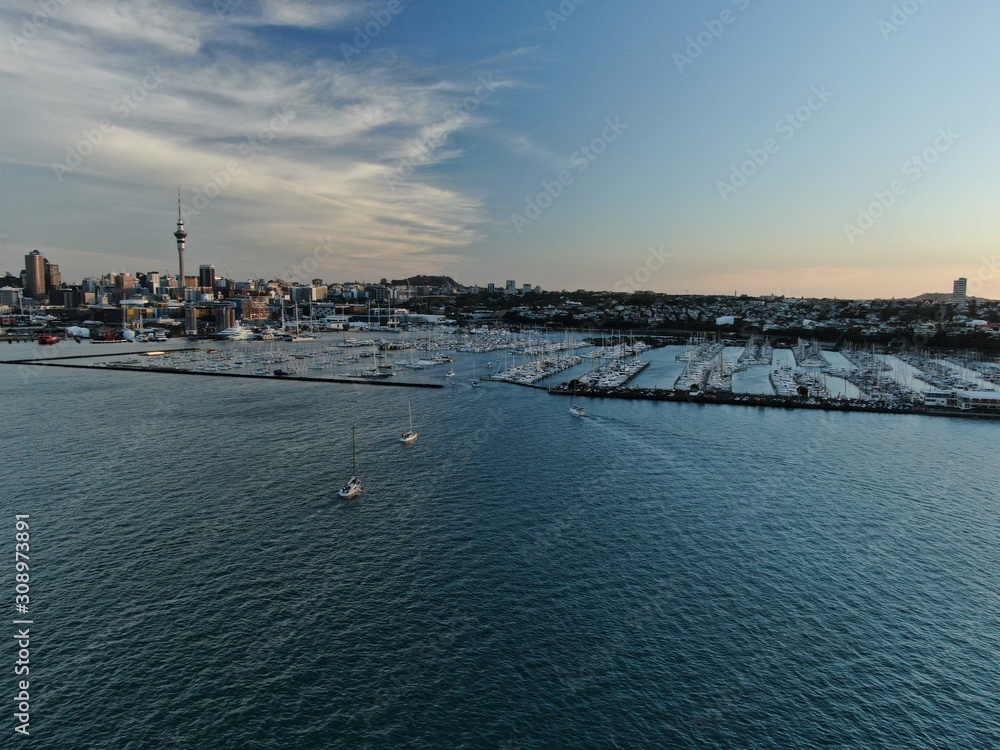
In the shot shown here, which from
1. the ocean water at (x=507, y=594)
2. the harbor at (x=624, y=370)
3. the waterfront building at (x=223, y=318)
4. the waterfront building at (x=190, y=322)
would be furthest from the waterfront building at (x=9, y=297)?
the ocean water at (x=507, y=594)

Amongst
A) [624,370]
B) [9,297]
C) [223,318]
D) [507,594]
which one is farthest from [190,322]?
[507,594]

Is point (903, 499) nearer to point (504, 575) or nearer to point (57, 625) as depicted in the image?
point (504, 575)

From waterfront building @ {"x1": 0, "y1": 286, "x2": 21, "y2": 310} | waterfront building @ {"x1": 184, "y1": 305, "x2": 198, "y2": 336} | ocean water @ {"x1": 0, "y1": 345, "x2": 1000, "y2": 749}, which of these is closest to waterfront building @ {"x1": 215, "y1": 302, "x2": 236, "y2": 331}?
waterfront building @ {"x1": 184, "y1": 305, "x2": 198, "y2": 336}

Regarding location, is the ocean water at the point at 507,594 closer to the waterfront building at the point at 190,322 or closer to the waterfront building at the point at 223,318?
the waterfront building at the point at 190,322

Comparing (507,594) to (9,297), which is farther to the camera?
(9,297)

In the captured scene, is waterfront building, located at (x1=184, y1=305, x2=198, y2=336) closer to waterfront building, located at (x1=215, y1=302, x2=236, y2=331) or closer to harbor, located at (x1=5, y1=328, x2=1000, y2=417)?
waterfront building, located at (x1=215, y1=302, x2=236, y2=331)

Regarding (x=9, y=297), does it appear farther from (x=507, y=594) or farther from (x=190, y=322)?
(x=507, y=594)

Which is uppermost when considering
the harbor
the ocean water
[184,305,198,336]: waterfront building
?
[184,305,198,336]: waterfront building

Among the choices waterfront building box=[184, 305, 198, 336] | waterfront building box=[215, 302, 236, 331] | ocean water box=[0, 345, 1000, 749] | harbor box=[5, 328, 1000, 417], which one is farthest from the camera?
waterfront building box=[215, 302, 236, 331]
